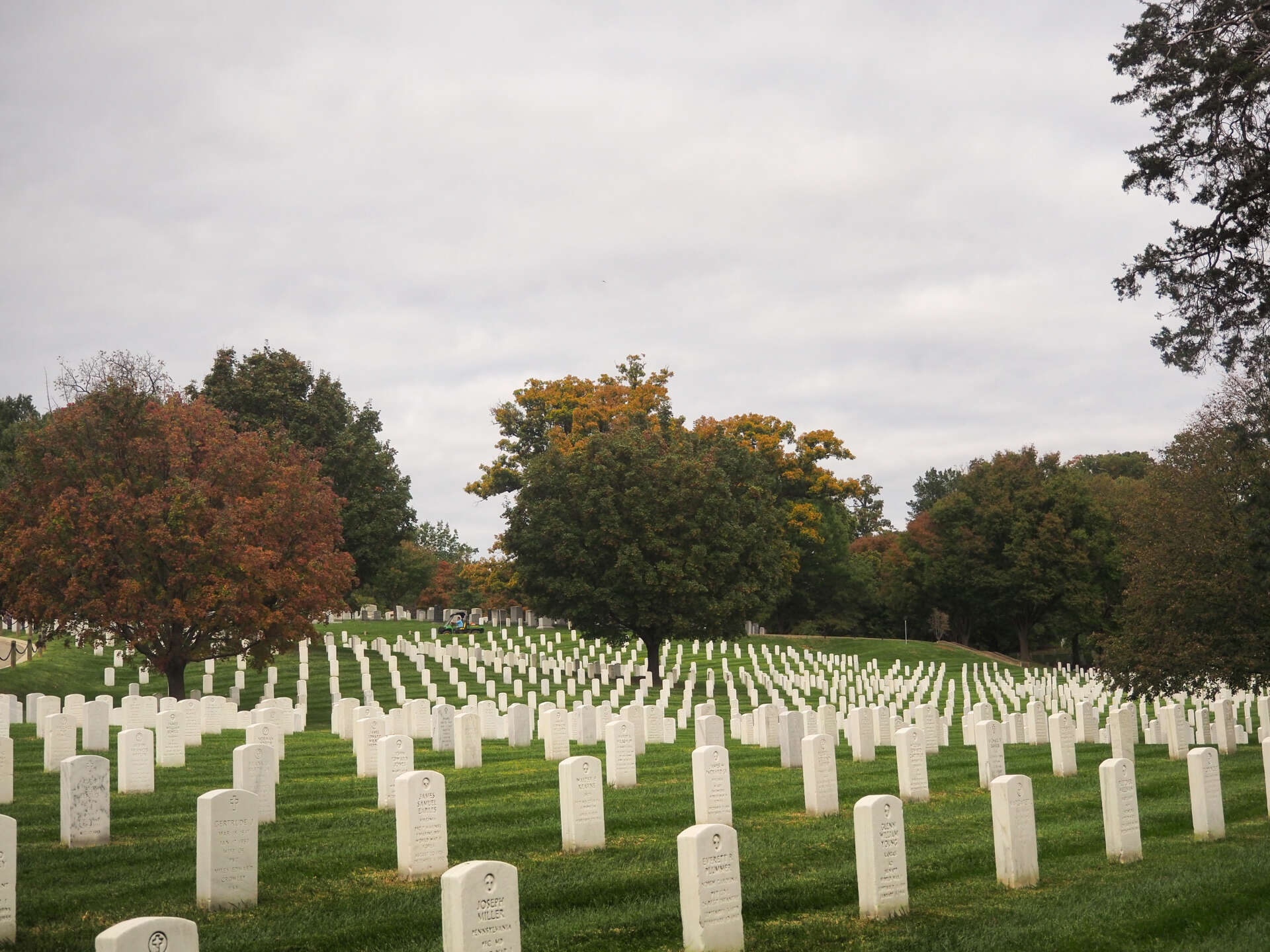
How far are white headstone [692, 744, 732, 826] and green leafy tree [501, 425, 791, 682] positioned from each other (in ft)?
86.5

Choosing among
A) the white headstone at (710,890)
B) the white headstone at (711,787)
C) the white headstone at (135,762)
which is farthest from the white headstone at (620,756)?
the white headstone at (710,890)

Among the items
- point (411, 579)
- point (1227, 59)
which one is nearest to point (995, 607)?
point (411, 579)

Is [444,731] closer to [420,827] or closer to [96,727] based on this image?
[96,727]

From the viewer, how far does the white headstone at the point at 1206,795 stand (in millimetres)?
11516

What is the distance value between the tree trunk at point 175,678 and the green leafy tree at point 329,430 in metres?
19.5

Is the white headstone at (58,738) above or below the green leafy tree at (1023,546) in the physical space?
below

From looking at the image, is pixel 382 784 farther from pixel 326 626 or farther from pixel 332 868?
pixel 326 626

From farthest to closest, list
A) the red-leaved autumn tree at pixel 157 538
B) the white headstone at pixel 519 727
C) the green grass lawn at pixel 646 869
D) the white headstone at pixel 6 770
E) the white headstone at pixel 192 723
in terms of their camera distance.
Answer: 1. the red-leaved autumn tree at pixel 157 538
2. the white headstone at pixel 519 727
3. the white headstone at pixel 192 723
4. the white headstone at pixel 6 770
5. the green grass lawn at pixel 646 869

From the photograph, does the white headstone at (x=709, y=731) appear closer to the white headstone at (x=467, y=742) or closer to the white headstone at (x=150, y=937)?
the white headstone at (x=467, y=742)

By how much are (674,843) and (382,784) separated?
3570 millimetres

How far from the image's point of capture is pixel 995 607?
203ft

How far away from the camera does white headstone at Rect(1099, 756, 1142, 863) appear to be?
10312mm

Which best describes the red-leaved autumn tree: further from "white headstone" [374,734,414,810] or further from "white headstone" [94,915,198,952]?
"white headstone" [94,915,198,952]

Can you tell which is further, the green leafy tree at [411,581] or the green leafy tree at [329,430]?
the green leafy tree at [411,581]
